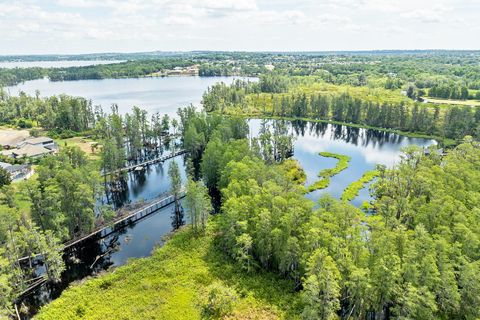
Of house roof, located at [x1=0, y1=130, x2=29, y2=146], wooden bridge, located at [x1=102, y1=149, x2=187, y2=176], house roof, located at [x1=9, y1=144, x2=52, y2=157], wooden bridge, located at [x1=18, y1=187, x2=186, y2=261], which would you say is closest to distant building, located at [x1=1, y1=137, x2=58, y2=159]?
house roof, located at [x1=9, y1=144, x2=52, y2=157]

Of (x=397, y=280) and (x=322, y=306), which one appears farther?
(x=397, y=280)

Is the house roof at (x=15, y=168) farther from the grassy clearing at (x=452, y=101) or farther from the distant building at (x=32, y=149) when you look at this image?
the grassy clearing at (x=452, y=101)

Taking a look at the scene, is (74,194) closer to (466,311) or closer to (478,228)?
(466,311)

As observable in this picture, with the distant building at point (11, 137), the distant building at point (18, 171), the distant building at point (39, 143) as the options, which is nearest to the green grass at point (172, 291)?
the distant building at point (18, 171)

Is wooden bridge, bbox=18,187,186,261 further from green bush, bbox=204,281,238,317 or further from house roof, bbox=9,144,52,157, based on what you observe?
house roof, bbox=9,144,52,157

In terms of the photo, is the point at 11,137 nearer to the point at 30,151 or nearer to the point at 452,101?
the point at 30,151

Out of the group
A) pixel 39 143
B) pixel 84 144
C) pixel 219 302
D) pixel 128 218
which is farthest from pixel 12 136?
pixel 219 302

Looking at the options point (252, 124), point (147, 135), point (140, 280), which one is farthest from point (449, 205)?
point (252, 124)
